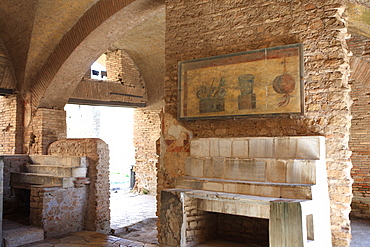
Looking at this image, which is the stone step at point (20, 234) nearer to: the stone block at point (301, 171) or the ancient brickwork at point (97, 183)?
the ancient brickwork at point (97, 183)

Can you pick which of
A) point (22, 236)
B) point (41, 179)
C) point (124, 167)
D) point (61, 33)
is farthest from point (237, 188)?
point (124, 167)

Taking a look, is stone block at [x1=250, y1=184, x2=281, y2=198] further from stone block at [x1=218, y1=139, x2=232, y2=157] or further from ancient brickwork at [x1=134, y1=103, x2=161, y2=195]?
ancient brickwork at [x1=134, y1=103, x2=161, y2=195]

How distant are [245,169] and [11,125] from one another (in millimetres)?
6944

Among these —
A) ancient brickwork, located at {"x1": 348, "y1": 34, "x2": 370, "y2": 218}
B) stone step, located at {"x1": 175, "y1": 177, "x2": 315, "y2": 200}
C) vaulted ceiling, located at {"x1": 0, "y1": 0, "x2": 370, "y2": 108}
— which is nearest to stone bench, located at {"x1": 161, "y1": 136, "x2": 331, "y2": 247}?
stone step, located at {"x1": 175, "y1": 177, "x2": 315, "y2": 200}

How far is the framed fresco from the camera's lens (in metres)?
4.44

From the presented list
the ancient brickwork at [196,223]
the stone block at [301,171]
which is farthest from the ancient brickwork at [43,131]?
the stone block at [301,171]

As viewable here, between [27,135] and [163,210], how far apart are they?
5.65 m

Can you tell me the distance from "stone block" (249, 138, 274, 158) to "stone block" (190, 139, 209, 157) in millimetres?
647

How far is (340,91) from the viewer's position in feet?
13.8

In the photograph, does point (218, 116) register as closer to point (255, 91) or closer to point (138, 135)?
point (255, 91)

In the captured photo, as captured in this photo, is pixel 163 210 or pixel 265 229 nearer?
pixel 163 210

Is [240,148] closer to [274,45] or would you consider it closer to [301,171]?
[301,171]

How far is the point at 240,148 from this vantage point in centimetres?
444

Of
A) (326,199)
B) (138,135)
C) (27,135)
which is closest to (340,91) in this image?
(326,199)
